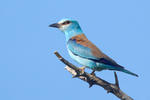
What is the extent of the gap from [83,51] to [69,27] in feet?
3.34

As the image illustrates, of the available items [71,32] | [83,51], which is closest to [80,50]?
[83,51]

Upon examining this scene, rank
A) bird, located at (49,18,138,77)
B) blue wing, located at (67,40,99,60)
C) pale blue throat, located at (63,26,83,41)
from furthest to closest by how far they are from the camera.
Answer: pale blue throat, located at (63,26,83,41), blue wing, located at (67,40,99,60), bird, located at (49,18,138,77)

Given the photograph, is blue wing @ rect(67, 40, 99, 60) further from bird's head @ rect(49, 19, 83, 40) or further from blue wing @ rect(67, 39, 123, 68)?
bird's head @ rect(49, 19, 83, 40)

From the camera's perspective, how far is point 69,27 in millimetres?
9391

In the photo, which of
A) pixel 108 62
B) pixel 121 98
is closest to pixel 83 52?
pixel 108 62

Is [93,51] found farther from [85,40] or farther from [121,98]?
[121,98]

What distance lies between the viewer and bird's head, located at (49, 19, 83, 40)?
369 inches

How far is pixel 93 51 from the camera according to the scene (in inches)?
335

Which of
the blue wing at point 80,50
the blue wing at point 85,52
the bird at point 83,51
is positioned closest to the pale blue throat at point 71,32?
the bird at point 83,51

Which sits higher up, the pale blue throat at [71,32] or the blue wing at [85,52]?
the pale blue throat at [71,32]

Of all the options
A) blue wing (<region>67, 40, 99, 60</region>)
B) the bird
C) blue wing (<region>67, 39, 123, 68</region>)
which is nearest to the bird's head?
the bird

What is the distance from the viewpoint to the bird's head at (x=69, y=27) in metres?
9.38

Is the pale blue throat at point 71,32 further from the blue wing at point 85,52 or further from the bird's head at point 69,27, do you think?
the blue wing at point 85,52

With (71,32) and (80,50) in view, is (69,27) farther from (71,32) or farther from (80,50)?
(80,50)
